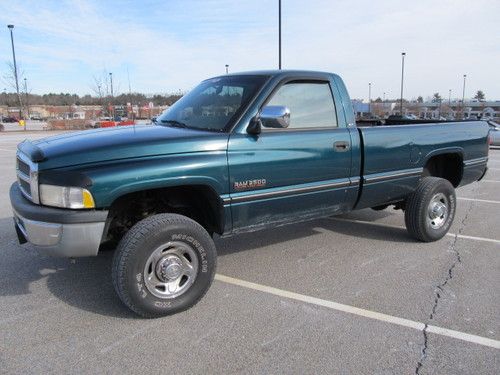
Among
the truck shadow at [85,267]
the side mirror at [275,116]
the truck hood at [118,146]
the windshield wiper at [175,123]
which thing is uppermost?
the side mirror at [275,116]

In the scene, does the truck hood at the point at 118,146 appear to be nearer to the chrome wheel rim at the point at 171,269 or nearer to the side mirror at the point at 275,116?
the side mirror at the point at 275,116

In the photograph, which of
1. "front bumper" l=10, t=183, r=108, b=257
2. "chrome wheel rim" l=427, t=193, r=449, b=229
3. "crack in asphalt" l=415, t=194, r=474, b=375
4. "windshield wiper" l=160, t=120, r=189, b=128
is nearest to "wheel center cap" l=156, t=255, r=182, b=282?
"front bumper" l=10, t=183, r=108, b=257

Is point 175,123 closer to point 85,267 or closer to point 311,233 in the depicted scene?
point 85,267

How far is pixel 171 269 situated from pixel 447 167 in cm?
434

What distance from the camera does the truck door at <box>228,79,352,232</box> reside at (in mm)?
3771

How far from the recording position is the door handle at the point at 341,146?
14.2 feet

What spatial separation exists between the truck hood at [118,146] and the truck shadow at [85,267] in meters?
1.23

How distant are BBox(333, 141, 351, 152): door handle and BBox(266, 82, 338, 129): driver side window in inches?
7.8

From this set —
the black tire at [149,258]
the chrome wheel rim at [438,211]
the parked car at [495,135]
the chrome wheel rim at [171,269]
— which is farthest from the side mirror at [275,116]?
the parked car at [495,135]

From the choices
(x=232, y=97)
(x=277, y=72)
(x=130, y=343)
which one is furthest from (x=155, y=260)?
(x=277, y=72)

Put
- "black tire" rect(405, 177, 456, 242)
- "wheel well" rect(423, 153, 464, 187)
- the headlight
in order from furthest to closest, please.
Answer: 1. "wheel well" rect(423, 153, 464, 187)
2. "black tire" rect(405, 177, 456, 242)
3. the headlight

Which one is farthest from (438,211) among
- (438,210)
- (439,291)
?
(439,291)

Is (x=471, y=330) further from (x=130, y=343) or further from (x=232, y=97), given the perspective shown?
(x=232, y=97)

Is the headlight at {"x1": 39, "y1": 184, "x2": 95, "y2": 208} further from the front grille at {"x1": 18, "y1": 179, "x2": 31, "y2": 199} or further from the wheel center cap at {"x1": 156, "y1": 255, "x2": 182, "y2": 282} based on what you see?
the wheel center cap at {"x1": 156, "y1": 255, "x2": 182, "y2": 282}
